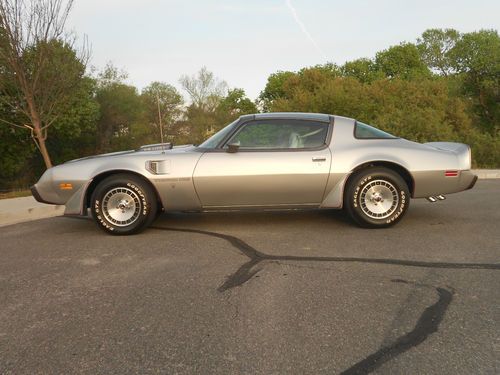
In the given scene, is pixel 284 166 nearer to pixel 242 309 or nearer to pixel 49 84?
pixel 242 309

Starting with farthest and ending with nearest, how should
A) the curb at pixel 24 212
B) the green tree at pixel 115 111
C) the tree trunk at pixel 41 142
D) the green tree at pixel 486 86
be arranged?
the green tree at pixel 115 111
the green tree at pixel 486 86
the tree trunk at pixel 41 142
the curb at pixel 24 212

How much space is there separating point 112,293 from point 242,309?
105cm

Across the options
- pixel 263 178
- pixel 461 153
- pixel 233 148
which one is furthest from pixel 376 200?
pixel 233 148

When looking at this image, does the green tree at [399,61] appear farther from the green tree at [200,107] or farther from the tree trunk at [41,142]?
the tree trunk at [41,142]

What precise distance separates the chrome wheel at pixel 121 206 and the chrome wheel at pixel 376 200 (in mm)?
2701

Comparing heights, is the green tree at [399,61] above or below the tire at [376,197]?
above

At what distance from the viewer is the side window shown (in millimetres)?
5664

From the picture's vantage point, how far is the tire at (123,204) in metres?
5.54

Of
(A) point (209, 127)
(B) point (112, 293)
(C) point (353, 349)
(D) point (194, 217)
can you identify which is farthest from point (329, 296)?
(A) point (209, 127)

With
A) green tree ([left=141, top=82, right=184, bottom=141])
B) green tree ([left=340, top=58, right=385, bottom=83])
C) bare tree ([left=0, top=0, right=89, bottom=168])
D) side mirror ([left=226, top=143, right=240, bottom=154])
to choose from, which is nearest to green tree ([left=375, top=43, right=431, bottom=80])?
green tree ([left=340, top=58, right=385, bottom=83])

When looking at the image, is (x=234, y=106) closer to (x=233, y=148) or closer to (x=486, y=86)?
(x=486, y=86)

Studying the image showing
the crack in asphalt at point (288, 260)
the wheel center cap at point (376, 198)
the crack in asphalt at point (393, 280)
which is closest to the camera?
the crack in asphalt at point (393, 280)

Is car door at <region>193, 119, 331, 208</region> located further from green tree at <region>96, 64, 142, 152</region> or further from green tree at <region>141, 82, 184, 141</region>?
green tree at <region>141, 82, 184, 141</region>

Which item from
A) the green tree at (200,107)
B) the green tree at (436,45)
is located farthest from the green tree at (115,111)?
the green tree at (436,45)
